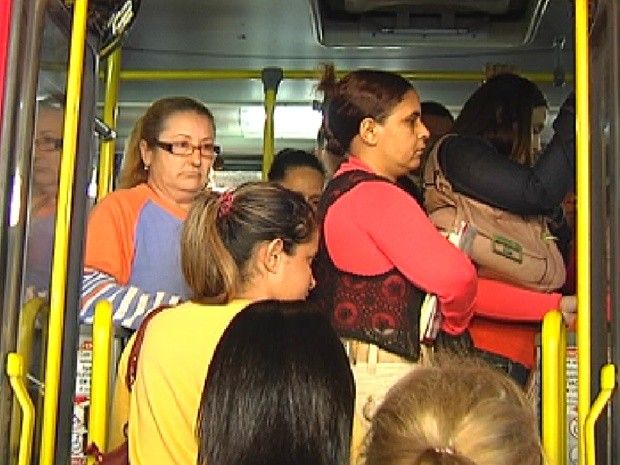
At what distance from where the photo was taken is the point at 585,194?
2.08 meters

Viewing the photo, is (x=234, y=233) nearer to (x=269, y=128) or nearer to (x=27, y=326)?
(x=27, y=326)

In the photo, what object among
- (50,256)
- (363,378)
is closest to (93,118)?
(50,256)

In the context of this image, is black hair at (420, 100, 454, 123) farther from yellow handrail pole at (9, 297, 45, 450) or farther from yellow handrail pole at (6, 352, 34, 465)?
yellow handrail pole at (6, 352, 34, 465)

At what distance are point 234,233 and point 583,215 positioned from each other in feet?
2.31

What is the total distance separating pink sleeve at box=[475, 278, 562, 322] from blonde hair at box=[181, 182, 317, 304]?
64 cm

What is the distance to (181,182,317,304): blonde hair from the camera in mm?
2174

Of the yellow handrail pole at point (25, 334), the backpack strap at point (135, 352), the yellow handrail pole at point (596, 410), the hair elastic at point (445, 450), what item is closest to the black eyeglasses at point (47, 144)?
the yellow handrail pole at point (25, 334)

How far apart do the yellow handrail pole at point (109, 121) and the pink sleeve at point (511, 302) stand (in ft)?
4.89

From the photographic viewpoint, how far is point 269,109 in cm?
378

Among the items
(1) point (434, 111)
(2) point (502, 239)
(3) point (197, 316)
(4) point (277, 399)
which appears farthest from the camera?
(1) point (434, 111)

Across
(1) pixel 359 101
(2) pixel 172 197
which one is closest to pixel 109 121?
(2) pixel 172 197

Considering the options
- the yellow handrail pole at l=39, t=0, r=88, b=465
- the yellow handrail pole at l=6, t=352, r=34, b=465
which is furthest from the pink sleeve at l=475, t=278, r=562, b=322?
the yellow handrail pole at l=6, t=352, r=34, b=465

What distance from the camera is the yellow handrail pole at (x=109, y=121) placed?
3.62 meters

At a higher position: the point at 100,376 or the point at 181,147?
the point at 181,147
